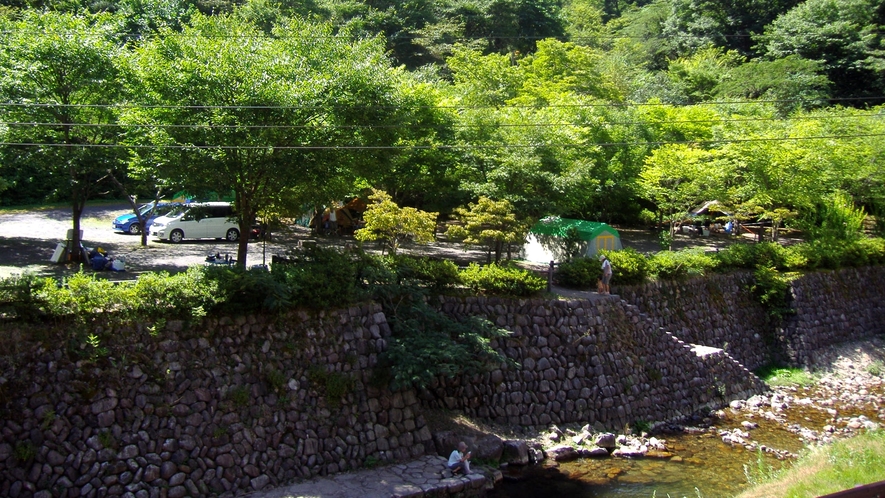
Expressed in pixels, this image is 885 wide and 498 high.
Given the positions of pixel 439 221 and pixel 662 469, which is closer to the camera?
pixel 662 469

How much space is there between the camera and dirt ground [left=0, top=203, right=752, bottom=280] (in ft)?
63.5

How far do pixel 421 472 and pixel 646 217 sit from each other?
22.6 meters

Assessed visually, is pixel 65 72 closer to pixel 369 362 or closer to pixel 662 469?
pixel 369 362

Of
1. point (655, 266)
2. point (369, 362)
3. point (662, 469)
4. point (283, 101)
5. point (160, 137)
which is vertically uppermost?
point (283, 101)

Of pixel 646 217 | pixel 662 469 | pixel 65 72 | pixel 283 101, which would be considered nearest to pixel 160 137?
pixel 283 101

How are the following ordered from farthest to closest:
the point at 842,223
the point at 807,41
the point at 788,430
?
the point at 807,41 → the point at 842,223 → the point at 788,430

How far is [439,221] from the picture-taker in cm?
3122

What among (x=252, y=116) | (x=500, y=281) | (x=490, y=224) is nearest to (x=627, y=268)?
(x=490, y=224)

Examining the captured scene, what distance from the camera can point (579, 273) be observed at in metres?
19.2

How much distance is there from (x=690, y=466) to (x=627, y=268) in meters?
6.17

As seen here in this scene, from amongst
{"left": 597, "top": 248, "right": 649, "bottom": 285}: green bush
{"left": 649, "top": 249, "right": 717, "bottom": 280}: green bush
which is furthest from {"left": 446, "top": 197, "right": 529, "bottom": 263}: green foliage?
{"left": 649, "top": 249, "right": 717, "bottom": 280}: green bush

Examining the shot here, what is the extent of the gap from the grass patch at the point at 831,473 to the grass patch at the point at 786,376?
33.6 ft

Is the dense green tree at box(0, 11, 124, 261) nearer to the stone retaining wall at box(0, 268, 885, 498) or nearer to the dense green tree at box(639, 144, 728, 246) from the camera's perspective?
the stone retaining wall at box(0, 268, 885, 498)

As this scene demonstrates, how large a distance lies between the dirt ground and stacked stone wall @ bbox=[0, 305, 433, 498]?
6.30 metres
